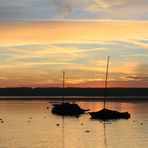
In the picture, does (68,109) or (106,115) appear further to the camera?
(68,109)

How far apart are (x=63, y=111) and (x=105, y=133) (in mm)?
42329

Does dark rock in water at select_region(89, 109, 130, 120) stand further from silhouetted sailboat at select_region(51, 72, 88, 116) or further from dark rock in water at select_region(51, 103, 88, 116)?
dark rock in water at select_region(51, 103, 88, 116)

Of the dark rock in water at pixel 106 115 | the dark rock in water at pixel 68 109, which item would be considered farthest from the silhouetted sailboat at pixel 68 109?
the dark rock in water at pixel 106 115

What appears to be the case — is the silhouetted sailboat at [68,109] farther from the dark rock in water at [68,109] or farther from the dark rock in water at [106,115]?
the dark rock in water at [106,115]

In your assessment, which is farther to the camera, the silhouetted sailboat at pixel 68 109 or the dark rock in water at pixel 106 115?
the silhouetted sailboat at pixel 68 109

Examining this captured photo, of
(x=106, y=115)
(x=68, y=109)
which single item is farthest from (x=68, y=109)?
(x=106, y=115)

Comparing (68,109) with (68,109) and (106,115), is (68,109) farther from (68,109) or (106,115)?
(106,115)

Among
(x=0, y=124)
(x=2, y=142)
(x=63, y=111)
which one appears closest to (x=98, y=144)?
(x=2, y=142)

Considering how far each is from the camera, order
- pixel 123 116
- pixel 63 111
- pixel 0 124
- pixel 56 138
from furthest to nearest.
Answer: pixel 63 111, pixel 123 116, pixel 0 124, pixel 56 138

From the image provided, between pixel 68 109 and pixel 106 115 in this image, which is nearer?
pixel 106 115

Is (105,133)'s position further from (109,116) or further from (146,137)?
(109,116)

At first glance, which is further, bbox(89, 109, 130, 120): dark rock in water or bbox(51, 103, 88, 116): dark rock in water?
bbox(51, 103, 88, 116): dark rock in water

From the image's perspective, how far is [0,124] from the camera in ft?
297

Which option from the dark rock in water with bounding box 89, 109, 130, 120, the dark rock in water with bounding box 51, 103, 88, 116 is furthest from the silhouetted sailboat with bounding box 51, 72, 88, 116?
the dark rock in water with bounding box 89, 109, 130, 120
